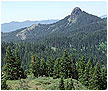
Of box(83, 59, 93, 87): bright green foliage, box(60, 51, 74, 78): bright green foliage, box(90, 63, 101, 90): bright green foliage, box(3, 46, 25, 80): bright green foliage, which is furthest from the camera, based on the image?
box(60, 51, 74, 78): bright green foliage

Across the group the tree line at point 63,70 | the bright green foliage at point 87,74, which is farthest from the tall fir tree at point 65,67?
the bright green foliage at point 87,74

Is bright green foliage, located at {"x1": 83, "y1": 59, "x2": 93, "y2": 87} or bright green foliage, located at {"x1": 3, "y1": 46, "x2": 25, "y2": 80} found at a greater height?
bright green foliage, located at {"x1": 3, "y1": 46, "x2": 25, "y2": 80}

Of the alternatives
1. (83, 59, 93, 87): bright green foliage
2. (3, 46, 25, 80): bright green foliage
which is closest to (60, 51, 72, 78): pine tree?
(83, 59, 93, 87): bright green foliage

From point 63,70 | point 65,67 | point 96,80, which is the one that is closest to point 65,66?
point 65,67

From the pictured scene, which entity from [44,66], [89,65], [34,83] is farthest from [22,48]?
[34,83]

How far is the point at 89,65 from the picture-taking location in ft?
145

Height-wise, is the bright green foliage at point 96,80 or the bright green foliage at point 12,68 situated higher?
the bright green foliage at point 12,68

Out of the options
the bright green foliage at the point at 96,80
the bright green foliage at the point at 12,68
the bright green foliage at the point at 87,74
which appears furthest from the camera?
the bright green foliage at the point at 87,74

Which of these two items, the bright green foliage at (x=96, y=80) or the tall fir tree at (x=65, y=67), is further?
the tall fir tree at (x=65, y=67)

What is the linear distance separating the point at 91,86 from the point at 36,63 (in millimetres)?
17568

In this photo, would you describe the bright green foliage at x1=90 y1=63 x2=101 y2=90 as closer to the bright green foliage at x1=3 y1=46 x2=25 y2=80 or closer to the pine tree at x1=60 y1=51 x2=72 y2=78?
the pine tree at x1=60 y1=51 x2=72 y2=78

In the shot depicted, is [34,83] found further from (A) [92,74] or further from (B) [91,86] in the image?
(A) [92,74]

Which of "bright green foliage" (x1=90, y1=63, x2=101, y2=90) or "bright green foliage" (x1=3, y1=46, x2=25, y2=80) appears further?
"bright green foliage" (x1=90, y1=63, x2=101, y2=90)

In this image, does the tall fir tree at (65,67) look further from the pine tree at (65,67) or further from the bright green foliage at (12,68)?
the bright green foliage at (12,68)
